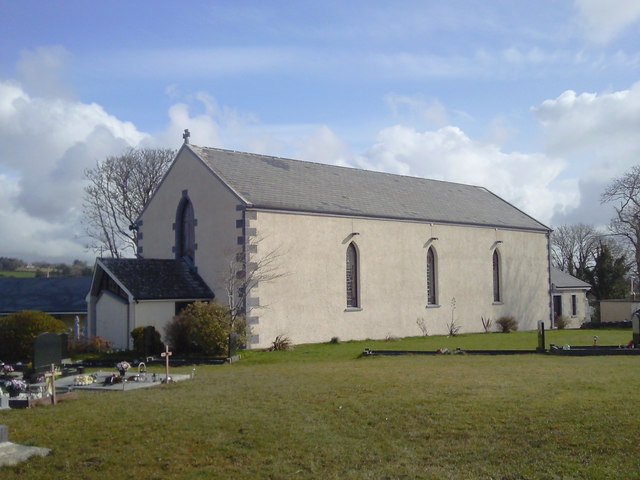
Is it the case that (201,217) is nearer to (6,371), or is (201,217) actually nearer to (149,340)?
(149,340)

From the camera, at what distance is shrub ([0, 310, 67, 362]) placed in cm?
2605

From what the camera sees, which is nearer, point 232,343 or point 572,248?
point 232,343

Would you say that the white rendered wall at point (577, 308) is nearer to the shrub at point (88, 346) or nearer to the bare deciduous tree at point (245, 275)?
the bare deciduous tree at point (245, 275)

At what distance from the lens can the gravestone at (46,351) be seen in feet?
55.9

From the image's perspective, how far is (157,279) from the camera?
99.8 feet

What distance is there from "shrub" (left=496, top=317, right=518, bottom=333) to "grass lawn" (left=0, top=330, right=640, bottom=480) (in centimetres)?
2291

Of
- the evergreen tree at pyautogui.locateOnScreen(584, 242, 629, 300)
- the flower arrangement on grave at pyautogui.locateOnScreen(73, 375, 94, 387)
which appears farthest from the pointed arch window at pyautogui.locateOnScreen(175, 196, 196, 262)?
the evergreen tree at pyautogui.locateOnScreen(584, 242, 629, 300)

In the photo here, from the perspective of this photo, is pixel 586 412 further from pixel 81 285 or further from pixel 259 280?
pixel 81 285

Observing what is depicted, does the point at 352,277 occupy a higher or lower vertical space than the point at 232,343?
higher

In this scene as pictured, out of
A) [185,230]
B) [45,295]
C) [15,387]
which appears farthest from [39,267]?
[15,387]

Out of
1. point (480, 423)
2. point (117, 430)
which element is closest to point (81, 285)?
point (117, 430)

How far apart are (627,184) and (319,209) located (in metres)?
34.0

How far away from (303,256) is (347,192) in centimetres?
586

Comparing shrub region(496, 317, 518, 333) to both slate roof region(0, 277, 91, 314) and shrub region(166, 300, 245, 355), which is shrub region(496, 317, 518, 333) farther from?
slate roof region(0, 277, 91, 314)
